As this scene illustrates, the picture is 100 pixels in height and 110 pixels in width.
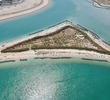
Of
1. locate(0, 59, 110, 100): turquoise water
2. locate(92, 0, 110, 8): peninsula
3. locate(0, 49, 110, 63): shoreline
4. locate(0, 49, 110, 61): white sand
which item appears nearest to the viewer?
locate(0, 59, 110, 100): turquoise water

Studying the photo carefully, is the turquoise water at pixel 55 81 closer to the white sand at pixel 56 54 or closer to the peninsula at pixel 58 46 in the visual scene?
the white sand at pixel 56 54

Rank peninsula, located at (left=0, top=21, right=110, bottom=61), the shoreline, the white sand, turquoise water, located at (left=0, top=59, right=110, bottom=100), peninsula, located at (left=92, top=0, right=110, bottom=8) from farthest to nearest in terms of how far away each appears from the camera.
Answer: peninsula, located at (left=92, top=0, right=110, bottom=8), peninsula, located at (left=0, top=21, right=110, bottom=61), the white sand, the shoreline, turquoise water, located at (left=0, top=59, right=110, bottom=100)

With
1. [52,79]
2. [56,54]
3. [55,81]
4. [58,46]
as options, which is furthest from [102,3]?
[55,81]

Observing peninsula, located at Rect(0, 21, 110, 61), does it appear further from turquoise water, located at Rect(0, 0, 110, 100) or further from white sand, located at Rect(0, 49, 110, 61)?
turquoise water, located at Rect(0, 0, 110, 100)

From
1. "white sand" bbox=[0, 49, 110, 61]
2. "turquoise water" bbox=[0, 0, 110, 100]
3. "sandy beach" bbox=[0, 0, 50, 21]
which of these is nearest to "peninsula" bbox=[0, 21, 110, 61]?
"white sand" bbox=[0, 49, 110, 61]

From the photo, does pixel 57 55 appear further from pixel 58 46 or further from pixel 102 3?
pixel 102 3

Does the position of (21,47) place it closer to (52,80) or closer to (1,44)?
(1,44)
